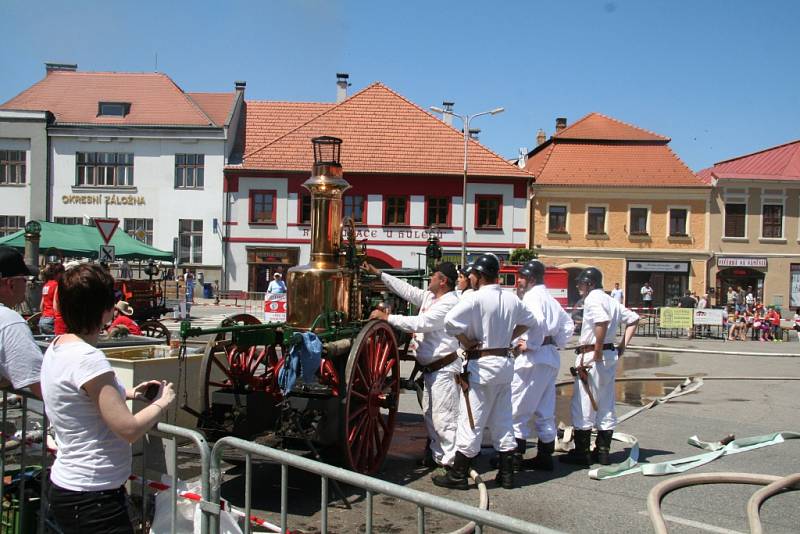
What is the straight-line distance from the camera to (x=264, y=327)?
5602mm

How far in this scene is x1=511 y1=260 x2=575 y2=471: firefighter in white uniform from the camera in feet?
20.9

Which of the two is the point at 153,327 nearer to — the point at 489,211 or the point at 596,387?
the point at 596,387

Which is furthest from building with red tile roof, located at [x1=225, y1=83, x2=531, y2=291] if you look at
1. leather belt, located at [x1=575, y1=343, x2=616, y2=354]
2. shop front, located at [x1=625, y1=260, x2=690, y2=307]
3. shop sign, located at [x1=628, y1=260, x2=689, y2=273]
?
leather belt, located at [x1=575, y1=343, x2=616, y2=354]

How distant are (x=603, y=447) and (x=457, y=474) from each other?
1.63 meters

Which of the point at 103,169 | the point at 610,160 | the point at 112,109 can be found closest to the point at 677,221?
the point at 610,160

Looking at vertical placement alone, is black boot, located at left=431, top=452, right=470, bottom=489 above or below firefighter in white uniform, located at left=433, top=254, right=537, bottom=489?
below

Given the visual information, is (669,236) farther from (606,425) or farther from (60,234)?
(606,425)

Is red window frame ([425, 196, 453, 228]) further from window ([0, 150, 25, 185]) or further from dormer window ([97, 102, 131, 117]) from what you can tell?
window ([0, 150, 25, 185])

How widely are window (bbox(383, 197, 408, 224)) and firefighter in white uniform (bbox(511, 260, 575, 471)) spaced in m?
25.8

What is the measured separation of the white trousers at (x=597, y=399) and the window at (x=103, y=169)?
3002 cm

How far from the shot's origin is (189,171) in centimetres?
3253

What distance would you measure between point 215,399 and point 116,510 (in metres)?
2.79

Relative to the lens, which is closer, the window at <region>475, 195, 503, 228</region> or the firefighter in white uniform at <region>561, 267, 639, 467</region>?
the firefighter in white uniform at <region>561, 267, 639, 467</region>

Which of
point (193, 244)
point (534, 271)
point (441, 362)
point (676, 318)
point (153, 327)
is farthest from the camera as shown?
point (193, 244)
